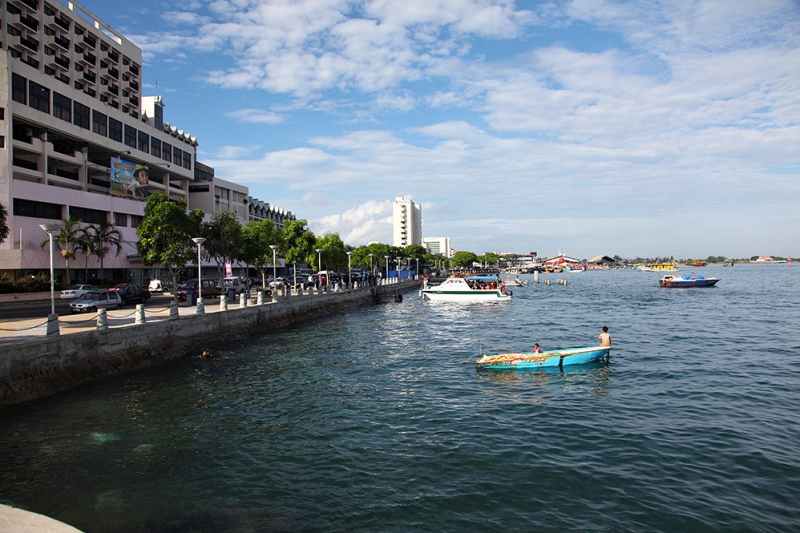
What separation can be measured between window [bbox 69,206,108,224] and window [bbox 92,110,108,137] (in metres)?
9.85

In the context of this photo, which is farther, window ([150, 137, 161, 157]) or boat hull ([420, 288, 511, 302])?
window ([150, 137, 161, 157])

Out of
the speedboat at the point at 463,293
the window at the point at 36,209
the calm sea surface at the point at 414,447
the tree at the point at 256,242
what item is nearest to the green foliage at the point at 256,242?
the tree at the point at 256,242

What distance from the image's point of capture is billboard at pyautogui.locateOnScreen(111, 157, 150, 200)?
56781mm

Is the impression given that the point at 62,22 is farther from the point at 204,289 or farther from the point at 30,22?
the point at 204,289

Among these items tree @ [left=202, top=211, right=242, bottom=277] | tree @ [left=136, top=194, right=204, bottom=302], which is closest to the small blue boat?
tree @ [left=136, top=194, right=204, bottom=302]

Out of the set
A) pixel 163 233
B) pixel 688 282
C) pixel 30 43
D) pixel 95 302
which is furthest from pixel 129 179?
pixel 688 282

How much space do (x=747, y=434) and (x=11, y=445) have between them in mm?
18934

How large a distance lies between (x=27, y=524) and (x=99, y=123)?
61.8m

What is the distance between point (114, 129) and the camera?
194 feet

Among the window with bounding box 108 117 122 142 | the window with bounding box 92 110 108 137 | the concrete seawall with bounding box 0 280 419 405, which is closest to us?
the concrete seawall with bounding box 0 280 419 405

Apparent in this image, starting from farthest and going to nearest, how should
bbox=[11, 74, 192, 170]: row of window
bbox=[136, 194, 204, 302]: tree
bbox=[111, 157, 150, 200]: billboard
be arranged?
bbox=[111, 157, 150, 200]: billboard
bbox=[11, 74, 192, 170]: row of window
bbox=[136, 194, 204, 302]: tree

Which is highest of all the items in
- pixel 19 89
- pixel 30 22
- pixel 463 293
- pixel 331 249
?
pixel 30 22

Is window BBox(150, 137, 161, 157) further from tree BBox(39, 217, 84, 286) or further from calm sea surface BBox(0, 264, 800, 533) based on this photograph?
calm sea surface BBox(0, 264, 800, 533)

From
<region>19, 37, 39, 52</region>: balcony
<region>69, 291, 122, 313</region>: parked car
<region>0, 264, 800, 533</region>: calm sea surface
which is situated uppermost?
<region>19, 37, 39, 52</region>: balcony
